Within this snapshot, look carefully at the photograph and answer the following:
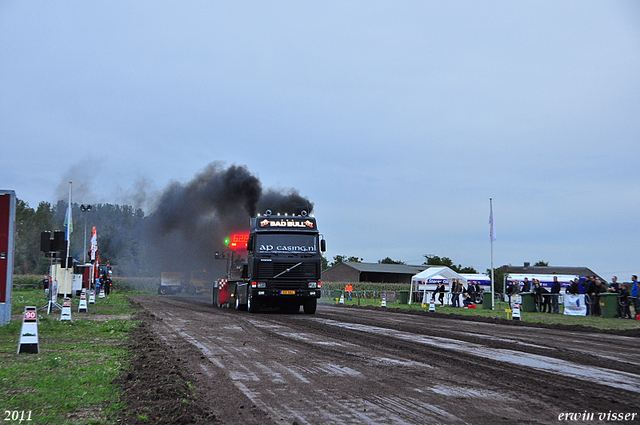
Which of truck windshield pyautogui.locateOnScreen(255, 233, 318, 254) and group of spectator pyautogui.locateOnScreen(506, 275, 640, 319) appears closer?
group of spectator pyautogui.locateOnScreen(506, 275, 640, 319)

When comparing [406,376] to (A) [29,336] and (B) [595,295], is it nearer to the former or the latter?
(A) [29,336]

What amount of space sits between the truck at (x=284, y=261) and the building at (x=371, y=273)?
6569 centimetres

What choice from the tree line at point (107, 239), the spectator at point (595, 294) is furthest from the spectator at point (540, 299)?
the tree line at point (107, 239)

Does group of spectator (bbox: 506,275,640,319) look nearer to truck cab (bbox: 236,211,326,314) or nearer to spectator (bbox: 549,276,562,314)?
spectator (bbox: 549,276,562,314)

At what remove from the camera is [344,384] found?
7344 mm

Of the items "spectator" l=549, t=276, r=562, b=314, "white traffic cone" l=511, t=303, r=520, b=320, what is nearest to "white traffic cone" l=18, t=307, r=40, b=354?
"white traffic cone" l=511, t=303, r=520, b=320

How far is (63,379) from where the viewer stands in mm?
7383

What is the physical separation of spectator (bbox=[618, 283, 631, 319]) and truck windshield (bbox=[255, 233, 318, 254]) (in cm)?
1251

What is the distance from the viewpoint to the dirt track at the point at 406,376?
5.82 meters

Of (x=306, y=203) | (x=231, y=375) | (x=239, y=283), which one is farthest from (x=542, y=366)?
(x=306, y=203)

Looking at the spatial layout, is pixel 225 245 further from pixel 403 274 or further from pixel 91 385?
pixel 403 274

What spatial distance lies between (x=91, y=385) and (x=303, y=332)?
812cm

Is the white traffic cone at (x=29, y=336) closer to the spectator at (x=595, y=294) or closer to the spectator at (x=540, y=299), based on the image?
the spectator at (x=595, y=294)

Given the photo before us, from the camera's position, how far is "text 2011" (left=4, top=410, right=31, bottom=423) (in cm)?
537
